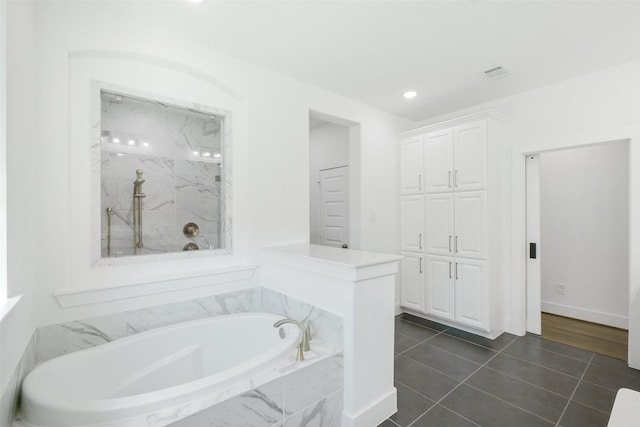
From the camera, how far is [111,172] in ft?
6.41

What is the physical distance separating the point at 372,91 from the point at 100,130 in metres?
2.44

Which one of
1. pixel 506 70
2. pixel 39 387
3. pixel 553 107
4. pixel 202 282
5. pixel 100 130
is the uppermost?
pixel 506 70

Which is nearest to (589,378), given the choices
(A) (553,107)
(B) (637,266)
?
(B) (637,266)

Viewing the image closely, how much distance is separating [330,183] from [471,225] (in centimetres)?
200

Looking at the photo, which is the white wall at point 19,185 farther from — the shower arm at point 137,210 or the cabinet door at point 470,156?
the cabinet door at point 470,156

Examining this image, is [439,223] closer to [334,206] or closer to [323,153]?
[334,206]

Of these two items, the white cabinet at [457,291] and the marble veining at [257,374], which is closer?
the marble veining at [257,374]

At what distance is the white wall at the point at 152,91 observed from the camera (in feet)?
5.54

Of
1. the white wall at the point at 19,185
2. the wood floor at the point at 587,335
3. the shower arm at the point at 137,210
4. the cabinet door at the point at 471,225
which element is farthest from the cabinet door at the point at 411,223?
the white wall at the point at 19,185

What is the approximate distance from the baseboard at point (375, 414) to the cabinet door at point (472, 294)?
1.53m

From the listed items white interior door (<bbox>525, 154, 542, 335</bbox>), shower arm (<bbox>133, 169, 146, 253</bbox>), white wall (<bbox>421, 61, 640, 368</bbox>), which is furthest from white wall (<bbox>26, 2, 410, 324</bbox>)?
white interior door (<bbox>525, 154, 542, 335</bbox>)

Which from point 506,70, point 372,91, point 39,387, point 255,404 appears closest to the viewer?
point 39,387

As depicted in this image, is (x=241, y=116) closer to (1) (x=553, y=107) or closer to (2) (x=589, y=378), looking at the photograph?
(1) (x=553, y=107)

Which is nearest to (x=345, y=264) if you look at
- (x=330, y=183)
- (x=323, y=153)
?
(x=330, y=183)
